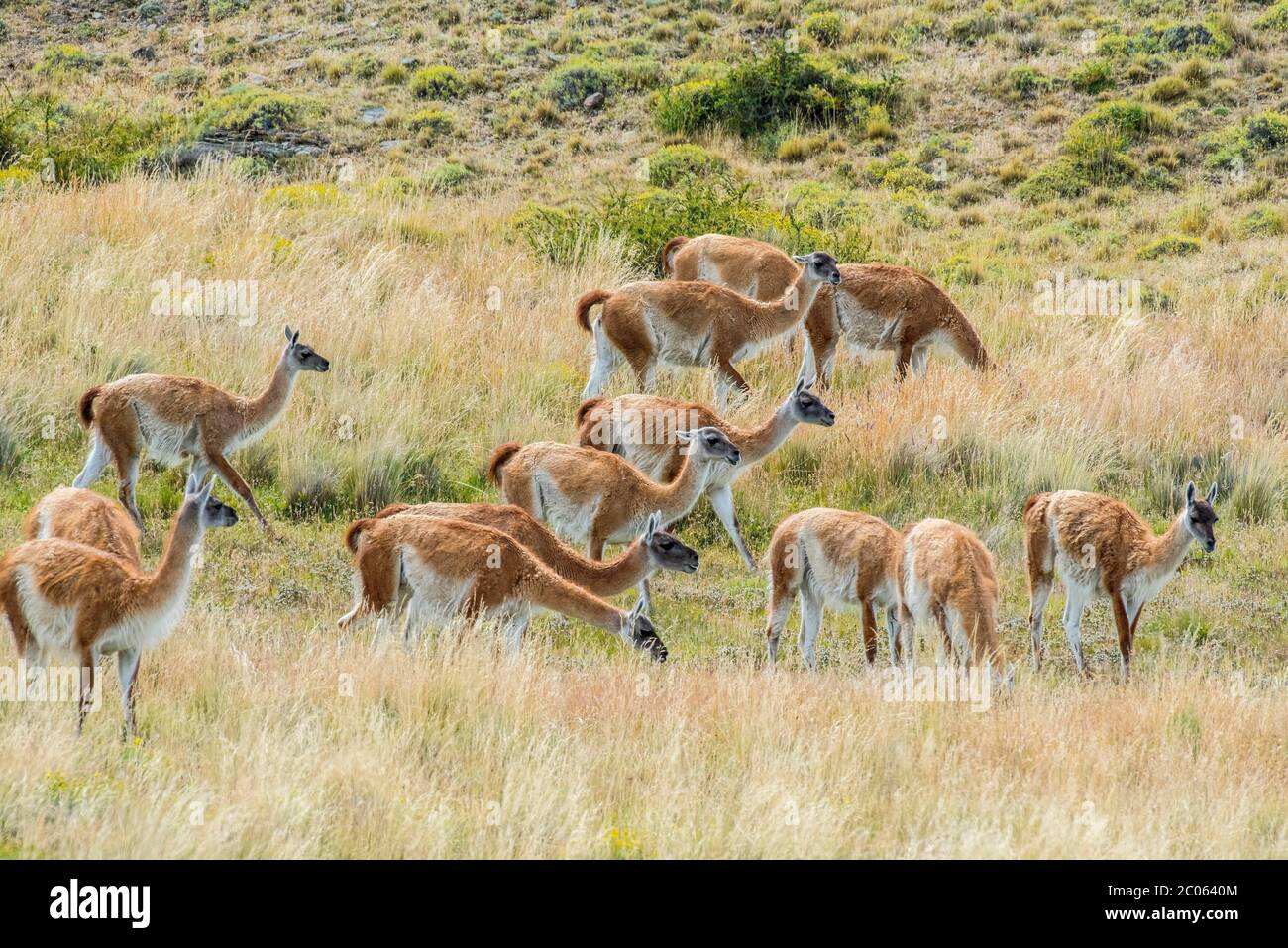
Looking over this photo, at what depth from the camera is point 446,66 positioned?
30703 mm

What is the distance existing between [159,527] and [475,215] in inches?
389

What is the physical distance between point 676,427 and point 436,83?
2021 centimetres

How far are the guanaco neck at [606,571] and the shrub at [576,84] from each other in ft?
67.4

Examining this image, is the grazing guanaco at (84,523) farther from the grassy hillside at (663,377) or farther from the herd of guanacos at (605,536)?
the grassy hillside at (663,377)

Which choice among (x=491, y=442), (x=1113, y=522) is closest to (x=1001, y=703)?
(x=1113, y=522)

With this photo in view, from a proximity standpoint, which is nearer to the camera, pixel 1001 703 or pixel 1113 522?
pixel 1001 703

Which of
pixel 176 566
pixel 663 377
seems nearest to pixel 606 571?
pixel 176 566

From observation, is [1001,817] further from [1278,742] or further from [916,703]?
[1278,742]

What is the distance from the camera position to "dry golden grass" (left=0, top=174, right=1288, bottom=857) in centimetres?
669

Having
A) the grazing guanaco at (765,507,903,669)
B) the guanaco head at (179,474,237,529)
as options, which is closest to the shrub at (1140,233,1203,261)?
the grazing guanaco at (765,507,903,669)

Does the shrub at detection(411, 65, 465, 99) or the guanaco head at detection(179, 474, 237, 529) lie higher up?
the guanaco head at detection(179, 474, 237, 529)

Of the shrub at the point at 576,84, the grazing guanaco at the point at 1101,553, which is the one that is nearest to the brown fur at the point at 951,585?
the grazing guanaco at the point at 1101,553

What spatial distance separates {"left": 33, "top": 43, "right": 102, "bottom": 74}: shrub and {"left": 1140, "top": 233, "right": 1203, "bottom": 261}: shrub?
21160 millimetres

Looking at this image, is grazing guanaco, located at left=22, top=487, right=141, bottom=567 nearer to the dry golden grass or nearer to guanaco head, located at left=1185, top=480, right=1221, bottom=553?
the dry golden grass
